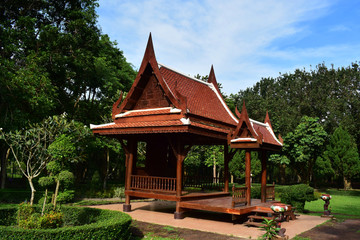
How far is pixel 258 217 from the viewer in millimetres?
11141

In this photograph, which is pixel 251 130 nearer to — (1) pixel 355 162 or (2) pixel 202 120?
(2) pixel 202 120

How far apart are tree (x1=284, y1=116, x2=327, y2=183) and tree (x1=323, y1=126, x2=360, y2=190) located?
3.67ft

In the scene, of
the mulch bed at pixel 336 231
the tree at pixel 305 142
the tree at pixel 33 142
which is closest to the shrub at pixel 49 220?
the tree at pixel 33 142

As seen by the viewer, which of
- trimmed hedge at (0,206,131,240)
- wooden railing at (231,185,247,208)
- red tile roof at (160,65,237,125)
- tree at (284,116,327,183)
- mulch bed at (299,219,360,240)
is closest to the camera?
trimmed hedge at (0,206,131,240)

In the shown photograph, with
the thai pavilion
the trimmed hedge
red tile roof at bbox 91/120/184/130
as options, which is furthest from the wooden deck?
the trimmed hedge

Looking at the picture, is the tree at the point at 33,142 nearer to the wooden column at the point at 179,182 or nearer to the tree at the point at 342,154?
the wooden column at the point at 179,182

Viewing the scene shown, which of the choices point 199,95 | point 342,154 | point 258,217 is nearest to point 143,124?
point 199,95

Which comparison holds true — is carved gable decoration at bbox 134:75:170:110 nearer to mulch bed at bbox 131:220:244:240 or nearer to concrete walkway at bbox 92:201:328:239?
concrete walkway at bbox 92:201:328:239

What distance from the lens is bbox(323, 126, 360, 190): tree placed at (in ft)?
106

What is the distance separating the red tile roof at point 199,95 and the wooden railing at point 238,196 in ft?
12.2

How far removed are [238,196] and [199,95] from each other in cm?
583

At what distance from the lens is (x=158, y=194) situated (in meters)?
13.5

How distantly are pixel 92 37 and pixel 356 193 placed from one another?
A: 97.8 feet

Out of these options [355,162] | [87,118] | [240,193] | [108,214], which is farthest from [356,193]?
[108,214]
